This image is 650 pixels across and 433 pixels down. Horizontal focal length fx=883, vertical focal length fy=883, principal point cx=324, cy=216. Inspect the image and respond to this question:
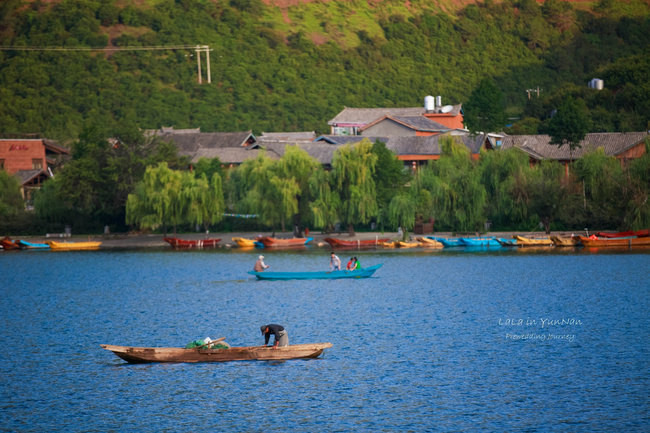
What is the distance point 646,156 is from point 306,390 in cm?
5342

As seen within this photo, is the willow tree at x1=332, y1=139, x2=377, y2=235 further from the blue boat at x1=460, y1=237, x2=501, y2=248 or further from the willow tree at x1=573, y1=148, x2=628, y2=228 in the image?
the willow tree at x1=573, y1=148, x2=628, y2=228

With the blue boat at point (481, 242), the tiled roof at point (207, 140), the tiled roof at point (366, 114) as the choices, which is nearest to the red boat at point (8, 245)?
the tiled roof at point (207, 140)

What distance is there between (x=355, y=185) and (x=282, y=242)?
846cm

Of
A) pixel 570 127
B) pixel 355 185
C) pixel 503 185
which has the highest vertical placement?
pixel 570 127

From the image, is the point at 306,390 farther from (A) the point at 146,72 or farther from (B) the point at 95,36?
(B) the point at 95,36

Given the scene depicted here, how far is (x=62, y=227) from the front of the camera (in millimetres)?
94000

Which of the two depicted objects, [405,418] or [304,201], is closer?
[405,418]

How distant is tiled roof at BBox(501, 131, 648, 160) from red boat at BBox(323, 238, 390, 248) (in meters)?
20.6

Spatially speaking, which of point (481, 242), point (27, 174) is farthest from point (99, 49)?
point (481, 242)

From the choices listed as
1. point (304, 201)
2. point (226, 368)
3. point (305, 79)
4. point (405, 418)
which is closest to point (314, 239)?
point (304, 201)

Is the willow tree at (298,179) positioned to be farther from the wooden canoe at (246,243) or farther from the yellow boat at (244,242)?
the yellow boat at (244,242)

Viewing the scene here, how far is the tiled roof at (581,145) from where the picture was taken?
90188mm

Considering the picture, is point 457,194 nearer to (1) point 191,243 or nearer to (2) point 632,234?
(2) point 632,234

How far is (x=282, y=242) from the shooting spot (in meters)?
78.0
